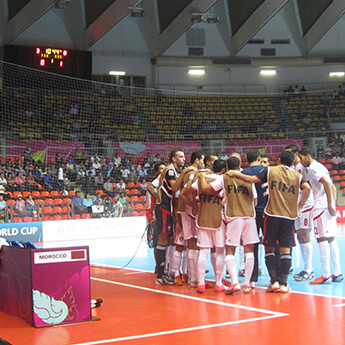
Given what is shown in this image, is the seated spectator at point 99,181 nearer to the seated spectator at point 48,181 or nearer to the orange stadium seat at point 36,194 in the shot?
the seated spectator at point 48,181

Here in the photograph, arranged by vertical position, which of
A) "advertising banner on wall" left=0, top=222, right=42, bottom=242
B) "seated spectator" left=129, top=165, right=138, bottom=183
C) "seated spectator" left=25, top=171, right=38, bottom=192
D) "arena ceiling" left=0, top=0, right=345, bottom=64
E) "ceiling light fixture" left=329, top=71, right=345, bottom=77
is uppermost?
"arena ceiling" left=0, top=0, right=345, bottom=64

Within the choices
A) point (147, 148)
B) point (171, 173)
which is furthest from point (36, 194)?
point (171, 173)

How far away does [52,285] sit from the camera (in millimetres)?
6285

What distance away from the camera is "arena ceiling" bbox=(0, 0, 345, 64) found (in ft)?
95.3

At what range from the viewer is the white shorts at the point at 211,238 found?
27.2 ft

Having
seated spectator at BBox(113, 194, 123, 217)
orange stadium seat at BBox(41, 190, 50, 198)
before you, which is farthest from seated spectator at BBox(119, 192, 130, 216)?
orange stadium seat at BBox(41, 190, 50, 198)

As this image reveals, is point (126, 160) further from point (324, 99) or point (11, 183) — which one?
point (324, 99)

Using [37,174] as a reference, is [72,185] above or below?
below

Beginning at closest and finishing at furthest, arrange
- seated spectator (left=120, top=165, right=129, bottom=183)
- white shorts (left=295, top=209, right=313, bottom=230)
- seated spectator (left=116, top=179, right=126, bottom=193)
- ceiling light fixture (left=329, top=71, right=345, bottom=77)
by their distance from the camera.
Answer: white shorts (left=295, top=209, right=313, bottom=230), seated spectator (left=116, top=179, right=126, bottom=193), seated spectator (left=120, top=165, right=129, bottom=183), ceiling light fixture (left=329, top=71, right=345, bottom=77)

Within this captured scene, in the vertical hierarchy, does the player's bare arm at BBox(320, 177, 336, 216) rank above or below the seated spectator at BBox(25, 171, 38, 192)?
below

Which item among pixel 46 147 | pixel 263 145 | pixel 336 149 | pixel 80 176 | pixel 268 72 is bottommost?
pixel 80 176

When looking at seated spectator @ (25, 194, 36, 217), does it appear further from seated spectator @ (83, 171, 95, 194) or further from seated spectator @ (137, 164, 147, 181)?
seated spectator @ (137, 164, 147, 181)

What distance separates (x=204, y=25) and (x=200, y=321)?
101 feet

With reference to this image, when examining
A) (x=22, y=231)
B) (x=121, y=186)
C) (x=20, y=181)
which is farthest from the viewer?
(x=121, y=186)
